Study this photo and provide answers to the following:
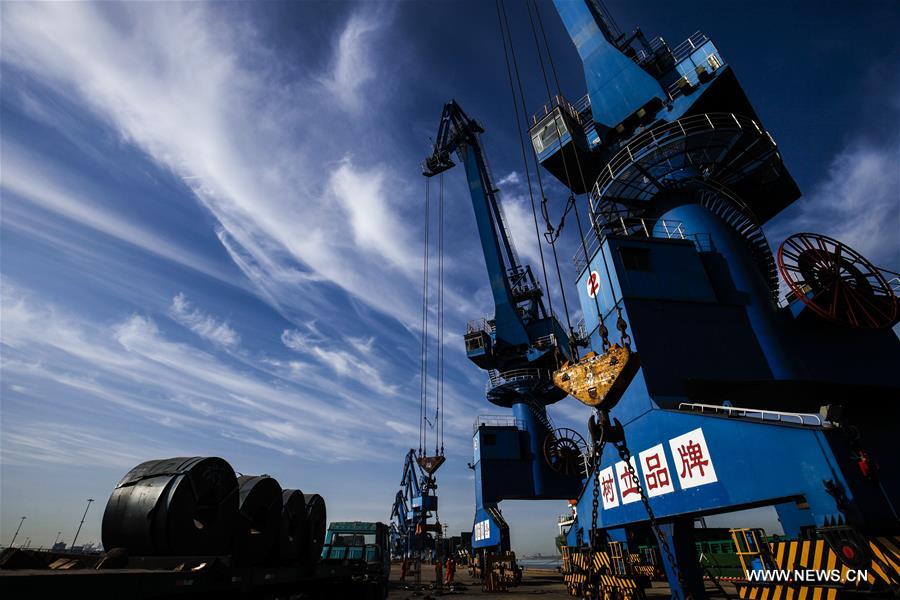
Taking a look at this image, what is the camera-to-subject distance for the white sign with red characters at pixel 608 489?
13945mm

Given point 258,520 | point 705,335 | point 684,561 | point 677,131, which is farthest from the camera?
point 677,131

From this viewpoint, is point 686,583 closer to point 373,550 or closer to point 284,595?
point 373,550

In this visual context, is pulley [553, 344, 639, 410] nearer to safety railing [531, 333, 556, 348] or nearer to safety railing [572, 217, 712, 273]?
safety railing [572, 217, 712, 273]

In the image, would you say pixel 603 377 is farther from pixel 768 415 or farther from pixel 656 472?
pixel 656 472

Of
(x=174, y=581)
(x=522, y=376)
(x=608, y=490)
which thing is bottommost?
(x=174, y=581)

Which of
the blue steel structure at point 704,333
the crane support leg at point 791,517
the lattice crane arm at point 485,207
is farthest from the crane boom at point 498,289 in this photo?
the crane support leg at point 791,517

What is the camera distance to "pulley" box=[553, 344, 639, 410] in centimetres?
596

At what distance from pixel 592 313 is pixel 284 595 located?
47.0 ft

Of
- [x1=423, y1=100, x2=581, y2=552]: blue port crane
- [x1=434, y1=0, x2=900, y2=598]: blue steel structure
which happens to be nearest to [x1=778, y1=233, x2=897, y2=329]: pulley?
[x1=434, y1=0, x2=900, y2=598]: blue steel structure

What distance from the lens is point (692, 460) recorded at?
10789 mm

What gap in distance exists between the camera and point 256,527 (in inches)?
269

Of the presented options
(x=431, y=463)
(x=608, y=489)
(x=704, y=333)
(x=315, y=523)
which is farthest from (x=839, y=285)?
(x=431, y=463)

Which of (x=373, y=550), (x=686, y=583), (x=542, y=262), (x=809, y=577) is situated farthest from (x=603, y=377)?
(x=373, y=550)

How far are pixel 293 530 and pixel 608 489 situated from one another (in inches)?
438
